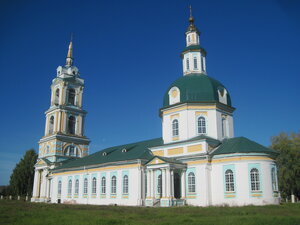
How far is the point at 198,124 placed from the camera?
28.7 metres

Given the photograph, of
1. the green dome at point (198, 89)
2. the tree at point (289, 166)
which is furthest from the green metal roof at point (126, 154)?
the tree at point (289, 166)

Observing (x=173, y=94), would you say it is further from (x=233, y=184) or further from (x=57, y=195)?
(x=57, y=195)

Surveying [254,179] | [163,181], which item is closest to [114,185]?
[163,181]

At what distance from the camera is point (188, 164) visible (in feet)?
89.1

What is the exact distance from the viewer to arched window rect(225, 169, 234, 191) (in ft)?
81.2

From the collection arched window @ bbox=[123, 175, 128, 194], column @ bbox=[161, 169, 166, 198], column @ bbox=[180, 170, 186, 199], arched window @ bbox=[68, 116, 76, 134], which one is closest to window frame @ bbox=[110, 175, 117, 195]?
arched window @ bbox=[123, 175, 128, 194]

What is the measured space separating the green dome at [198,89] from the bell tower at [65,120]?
1859cm

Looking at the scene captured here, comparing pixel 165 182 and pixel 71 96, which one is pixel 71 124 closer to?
pixel 71 96

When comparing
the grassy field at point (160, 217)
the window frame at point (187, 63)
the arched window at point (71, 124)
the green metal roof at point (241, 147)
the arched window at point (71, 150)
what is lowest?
the grassy field at point (160, 217)

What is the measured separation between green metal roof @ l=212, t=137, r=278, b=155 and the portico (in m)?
3.70

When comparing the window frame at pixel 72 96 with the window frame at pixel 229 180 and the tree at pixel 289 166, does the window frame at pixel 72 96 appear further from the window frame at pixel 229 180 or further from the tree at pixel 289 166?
the tree at pixel 289 166

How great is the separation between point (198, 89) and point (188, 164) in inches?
287

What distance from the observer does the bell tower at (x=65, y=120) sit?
42625mm

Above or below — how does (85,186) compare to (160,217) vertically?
above
